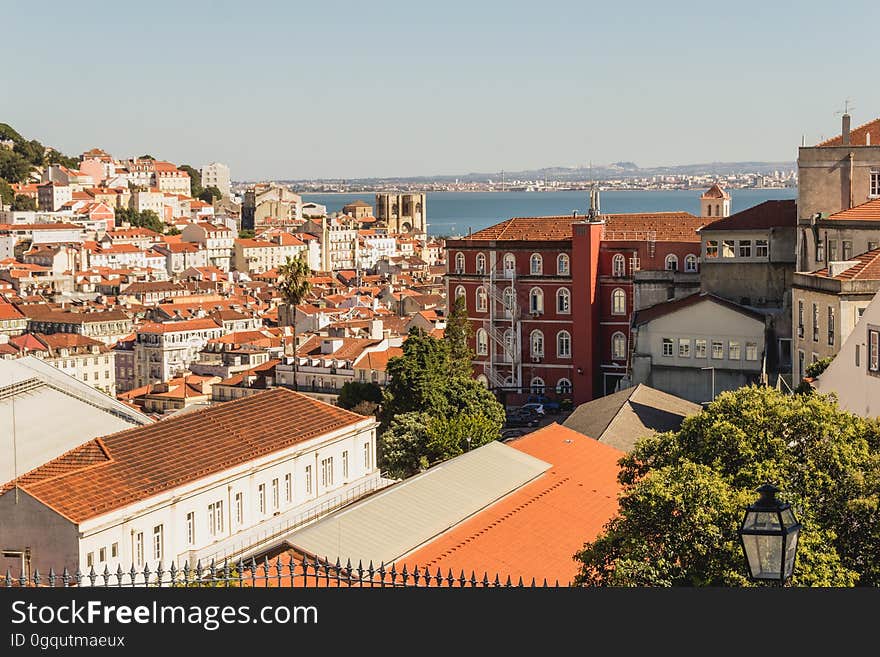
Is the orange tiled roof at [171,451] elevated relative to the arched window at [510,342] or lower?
elevated

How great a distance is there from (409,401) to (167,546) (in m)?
17.9

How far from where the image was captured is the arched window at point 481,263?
1772 inches

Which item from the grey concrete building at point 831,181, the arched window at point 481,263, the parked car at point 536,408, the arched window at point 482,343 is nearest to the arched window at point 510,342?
the arched window at point 482,343

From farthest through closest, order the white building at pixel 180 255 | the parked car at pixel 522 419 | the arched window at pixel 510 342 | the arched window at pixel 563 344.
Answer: the white building at pixel 180 255 → the arched window at pixel 510 342 → the arched window at pixel 563 344 → the parked car at pixel 522 419

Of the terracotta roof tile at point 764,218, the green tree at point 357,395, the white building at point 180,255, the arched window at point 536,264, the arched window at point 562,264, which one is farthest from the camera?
the white building at point 180,255

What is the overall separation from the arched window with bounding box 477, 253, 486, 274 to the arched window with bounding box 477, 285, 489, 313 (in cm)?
→ 53

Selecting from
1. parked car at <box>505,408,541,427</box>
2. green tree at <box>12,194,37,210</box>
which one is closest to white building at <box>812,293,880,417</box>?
parked car at <box>505,408,541,427</box>

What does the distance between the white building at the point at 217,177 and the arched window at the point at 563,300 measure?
Result: 14250 cm

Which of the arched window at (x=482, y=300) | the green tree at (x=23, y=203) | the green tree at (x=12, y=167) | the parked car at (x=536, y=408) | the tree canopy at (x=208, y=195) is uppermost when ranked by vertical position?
the green tree at (x=12, y=167)

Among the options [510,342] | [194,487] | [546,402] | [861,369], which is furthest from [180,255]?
[861,369]

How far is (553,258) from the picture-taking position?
43.7 metres

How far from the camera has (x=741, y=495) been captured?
11.6 m

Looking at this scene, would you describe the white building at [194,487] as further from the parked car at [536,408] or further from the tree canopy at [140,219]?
the tree canopy at [140,219]

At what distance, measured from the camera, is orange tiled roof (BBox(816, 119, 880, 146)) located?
33375mm
